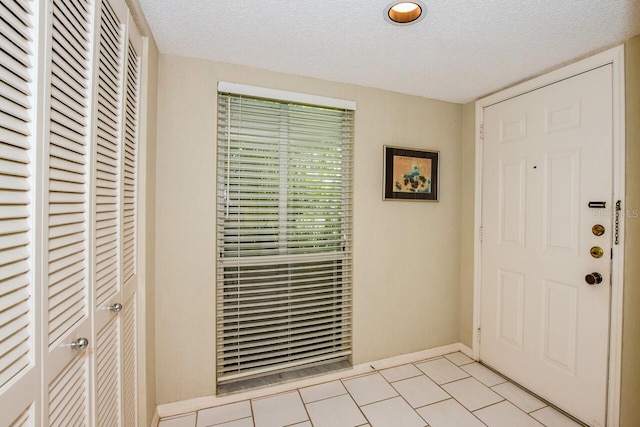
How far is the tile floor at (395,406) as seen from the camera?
176 cm

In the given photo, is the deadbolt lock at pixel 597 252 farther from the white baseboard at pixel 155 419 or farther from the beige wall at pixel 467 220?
the white baseboard at pixel 155 419

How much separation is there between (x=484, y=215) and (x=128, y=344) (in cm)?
260

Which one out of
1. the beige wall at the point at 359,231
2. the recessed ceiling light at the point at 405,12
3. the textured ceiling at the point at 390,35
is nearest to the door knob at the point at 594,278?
the beige wall at the point at 359,231

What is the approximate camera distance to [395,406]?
6.27 ft

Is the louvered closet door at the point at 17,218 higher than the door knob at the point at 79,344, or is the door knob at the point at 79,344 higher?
the louvered closet door at the point at 17,218

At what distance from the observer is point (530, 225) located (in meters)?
2.07

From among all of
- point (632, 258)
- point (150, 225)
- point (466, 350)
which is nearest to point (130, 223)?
point (150, 225)

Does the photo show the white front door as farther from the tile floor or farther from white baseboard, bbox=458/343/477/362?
the tile floor

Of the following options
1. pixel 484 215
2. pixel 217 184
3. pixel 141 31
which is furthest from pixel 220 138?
pixel 484 215

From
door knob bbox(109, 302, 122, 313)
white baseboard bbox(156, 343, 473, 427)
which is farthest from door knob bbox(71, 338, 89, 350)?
white baseboard bbox(156, 343, 473, 427)

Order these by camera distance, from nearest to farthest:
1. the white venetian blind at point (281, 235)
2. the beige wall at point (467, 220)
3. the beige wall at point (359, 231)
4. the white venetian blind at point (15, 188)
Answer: the white venetian blind at point (15, 188) → the beige wall at point (359, 231) → the white venetian blind at point (281, 235) → the beige wall at point (467, 220)

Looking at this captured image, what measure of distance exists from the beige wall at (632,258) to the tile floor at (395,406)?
0.38 metres

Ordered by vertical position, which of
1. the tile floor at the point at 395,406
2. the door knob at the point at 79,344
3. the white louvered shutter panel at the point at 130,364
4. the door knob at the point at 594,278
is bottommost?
the tile floor at the point at 395,406

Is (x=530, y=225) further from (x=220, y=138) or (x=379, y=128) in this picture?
(x=220, y=138)
